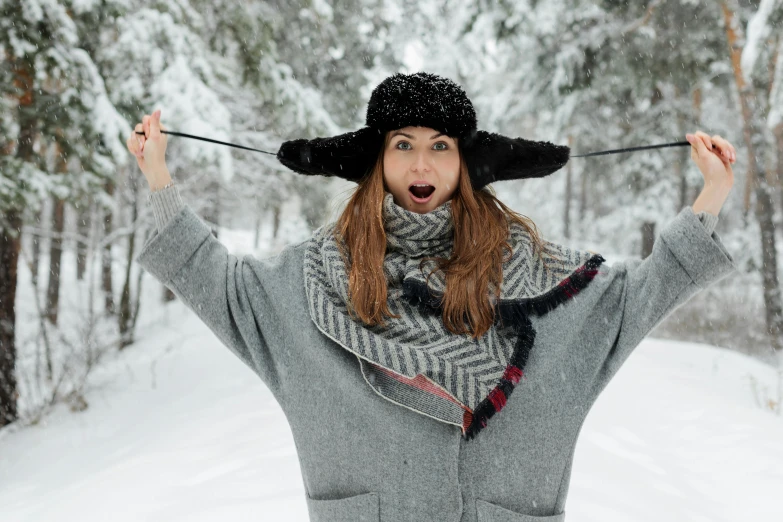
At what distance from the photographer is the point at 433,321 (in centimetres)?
160

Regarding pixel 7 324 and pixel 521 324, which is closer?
pixel 521 324

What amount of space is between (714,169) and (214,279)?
4.26 ft

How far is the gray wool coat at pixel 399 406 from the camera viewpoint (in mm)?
1562

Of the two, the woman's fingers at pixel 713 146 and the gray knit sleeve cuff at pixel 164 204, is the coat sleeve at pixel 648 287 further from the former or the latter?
the gray knit sleeve cuff at pixel 164 204

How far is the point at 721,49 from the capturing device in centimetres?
988

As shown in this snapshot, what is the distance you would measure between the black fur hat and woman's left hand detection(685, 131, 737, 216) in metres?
0.37

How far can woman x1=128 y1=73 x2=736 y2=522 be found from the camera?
1519 mm

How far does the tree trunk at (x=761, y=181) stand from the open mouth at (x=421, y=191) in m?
8.52

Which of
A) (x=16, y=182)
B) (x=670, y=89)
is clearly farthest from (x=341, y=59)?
(x=670, y=89)

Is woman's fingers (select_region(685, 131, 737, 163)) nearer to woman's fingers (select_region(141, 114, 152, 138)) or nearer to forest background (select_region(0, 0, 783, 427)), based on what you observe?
forest background (select_region(0, 0, 783, 427))

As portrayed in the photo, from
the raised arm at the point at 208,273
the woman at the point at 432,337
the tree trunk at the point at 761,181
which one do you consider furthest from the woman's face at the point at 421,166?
the tree trunk at the point at 761,181

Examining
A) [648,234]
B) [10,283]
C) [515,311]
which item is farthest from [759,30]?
[10,283]

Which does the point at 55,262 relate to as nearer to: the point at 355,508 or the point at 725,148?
the point at 355,508

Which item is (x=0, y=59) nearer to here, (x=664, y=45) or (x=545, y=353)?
(x=545, y=353)
